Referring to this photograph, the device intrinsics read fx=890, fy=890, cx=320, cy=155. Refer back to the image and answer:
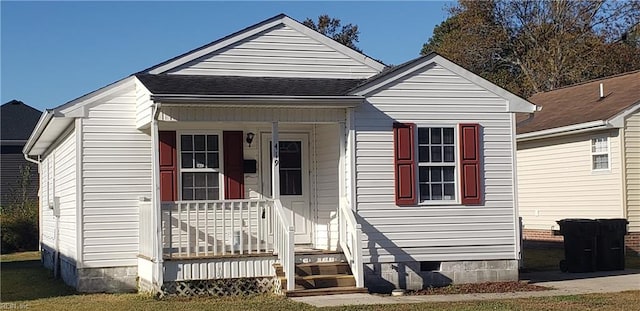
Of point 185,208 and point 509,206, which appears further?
point 509,206

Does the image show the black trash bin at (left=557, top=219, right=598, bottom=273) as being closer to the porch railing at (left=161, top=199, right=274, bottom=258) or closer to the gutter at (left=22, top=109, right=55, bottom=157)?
the porch railing at (left=161, top=199, right=274, bottom=258)

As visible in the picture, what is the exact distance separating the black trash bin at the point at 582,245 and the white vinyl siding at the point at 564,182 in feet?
15.6

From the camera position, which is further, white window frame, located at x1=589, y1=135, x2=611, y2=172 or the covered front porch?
white window frame, located at x1=589, y1=135, x2=611, y2=172

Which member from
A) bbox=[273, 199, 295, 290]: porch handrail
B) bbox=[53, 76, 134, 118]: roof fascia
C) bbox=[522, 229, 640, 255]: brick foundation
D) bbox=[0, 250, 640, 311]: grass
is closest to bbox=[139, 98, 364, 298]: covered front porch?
bbox=[273, 199, 295, 290]: porch handrail

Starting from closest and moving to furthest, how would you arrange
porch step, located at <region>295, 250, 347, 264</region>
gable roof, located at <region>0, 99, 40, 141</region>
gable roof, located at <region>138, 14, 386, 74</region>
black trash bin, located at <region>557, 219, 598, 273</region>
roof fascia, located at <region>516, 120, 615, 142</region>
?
porch step, located at <region>295, 250, 347, 264</region>
gable roof, located at <region>138, 14, 386, 74</region>
black trash bin, located at <region>557, 219, 598, 273</region>
roof fascia, located at <region>516, 120, 615, 142</region>
gable roof, located at <region>0, 99, 40, 141</region>

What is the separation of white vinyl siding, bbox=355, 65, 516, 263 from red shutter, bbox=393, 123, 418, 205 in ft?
0.34

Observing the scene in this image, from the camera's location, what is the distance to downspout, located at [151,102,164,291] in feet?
45.9

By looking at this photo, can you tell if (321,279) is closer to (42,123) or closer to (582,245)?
(582,245)

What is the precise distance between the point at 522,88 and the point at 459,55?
3553 millimetres

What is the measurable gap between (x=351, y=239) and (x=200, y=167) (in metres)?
3.08

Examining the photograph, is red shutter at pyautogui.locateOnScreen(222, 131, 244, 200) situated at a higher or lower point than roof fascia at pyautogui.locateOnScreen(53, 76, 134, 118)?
lower

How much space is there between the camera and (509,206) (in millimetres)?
16078

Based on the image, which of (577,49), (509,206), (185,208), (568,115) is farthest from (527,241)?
(577,49)

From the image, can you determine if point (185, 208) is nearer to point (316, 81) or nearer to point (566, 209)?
point (316, 81)
